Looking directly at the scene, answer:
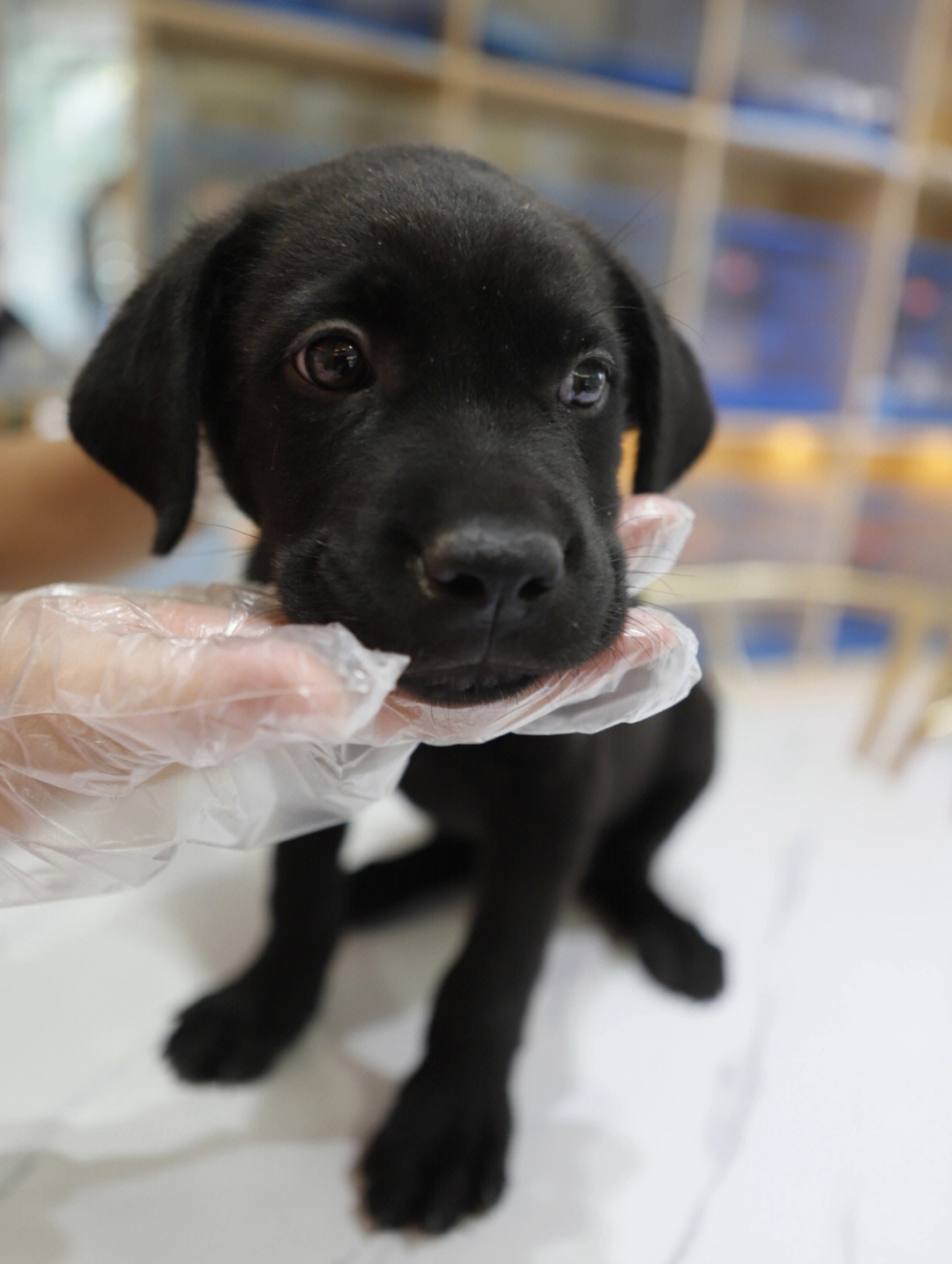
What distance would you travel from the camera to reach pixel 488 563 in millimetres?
517

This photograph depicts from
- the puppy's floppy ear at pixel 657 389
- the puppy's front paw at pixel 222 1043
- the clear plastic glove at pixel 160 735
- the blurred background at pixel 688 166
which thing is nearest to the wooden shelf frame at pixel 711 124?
the blurred background at pixel 688 166

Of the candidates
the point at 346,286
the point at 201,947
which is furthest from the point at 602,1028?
the point at 346,286

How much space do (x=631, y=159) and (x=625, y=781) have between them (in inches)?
85.4

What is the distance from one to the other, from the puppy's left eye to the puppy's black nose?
0.22m

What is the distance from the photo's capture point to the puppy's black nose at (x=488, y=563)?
1.70 ft

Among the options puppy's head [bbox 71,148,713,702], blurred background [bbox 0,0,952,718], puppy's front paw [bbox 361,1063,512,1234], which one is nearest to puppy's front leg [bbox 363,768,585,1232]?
puppy's front paw [bbox 361,1063,512,1234]

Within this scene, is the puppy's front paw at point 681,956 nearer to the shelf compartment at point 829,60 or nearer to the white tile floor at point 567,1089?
the white tile floor at point 567,1089

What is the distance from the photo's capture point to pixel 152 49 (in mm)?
1928

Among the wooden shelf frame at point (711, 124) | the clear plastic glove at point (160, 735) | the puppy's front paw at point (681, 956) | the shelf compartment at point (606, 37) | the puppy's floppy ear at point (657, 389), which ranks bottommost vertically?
the puppy's front paw at point (681, 956)

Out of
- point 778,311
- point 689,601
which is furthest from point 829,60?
point 689,601

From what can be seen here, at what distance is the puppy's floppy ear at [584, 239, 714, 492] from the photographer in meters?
0.84

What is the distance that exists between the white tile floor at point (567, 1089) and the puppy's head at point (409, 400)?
38cm

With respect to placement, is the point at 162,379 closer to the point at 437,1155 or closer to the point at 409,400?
the point at 409,400

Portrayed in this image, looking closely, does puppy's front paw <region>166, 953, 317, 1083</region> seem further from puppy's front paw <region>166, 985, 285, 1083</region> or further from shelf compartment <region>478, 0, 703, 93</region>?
shelf compartment <region>478, 0, 703, 93</region>
